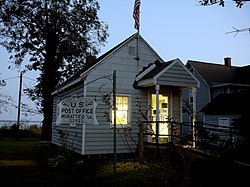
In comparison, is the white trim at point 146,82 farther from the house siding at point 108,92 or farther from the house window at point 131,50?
the house window at point 131,50

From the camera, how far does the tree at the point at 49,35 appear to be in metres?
22.6

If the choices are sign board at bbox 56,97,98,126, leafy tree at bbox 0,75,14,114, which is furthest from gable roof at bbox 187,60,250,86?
sign board at bbox 56,97,98,126

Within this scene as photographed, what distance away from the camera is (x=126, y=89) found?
1203 centimetres

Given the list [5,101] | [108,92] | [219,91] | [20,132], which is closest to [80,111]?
[108,92]

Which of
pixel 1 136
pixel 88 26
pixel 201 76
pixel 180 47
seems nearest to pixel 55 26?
pixel 88 26

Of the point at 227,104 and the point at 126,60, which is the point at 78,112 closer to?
the point at 126,60

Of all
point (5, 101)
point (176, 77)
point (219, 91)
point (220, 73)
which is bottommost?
point (5, 101)

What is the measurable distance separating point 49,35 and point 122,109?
46.0 feet

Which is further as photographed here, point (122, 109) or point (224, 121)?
point (224, 121)

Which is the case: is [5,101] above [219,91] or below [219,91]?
below

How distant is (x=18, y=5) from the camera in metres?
22.5

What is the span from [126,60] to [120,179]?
6066mm

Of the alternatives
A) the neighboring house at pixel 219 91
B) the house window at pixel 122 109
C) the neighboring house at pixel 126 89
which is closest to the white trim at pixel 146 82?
the neighboring house at pixel 126 89

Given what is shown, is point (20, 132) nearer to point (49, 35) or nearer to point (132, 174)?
point (49, 35)
